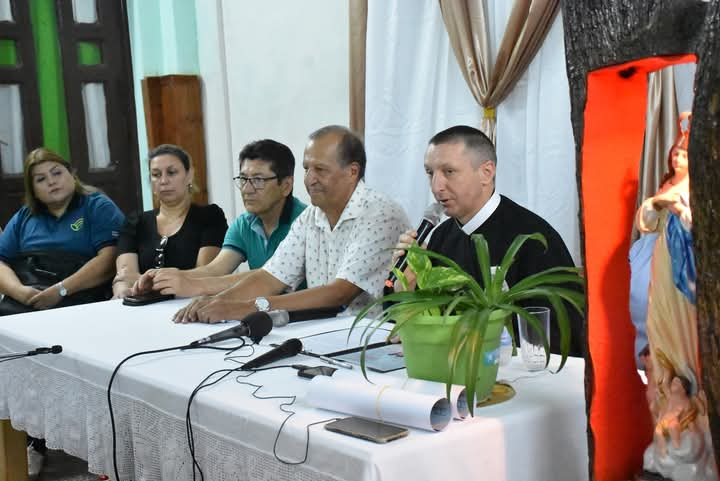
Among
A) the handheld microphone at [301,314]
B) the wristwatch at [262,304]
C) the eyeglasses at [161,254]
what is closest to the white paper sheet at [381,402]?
the handheld microphone at [301,314]

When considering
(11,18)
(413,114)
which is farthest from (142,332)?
(11,18)

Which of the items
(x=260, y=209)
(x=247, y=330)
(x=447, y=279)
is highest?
(x=447, y=279)

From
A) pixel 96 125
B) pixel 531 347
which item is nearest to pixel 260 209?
pixel 531 347

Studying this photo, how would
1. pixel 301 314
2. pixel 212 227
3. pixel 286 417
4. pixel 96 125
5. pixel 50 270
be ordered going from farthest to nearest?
pixel 96 125, pixel 50 270, pixel 212 227, pixel 301 314, pixel 286 417

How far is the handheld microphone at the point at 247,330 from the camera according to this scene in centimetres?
227

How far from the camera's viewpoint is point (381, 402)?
1570mm

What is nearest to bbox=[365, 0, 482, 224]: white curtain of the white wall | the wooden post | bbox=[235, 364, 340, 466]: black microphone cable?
the white wall

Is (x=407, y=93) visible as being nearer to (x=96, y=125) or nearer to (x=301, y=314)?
(x=301, y=314)

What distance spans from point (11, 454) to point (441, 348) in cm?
169

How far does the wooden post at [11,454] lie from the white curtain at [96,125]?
11.6 ft

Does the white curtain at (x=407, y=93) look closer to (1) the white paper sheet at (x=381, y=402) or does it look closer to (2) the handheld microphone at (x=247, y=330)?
(2) the handheld microphone at (x=247, y=330)

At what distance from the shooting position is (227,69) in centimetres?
559

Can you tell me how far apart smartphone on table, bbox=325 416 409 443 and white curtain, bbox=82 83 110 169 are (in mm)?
4874

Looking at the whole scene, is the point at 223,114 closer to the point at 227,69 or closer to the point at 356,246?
the point at 227,69
